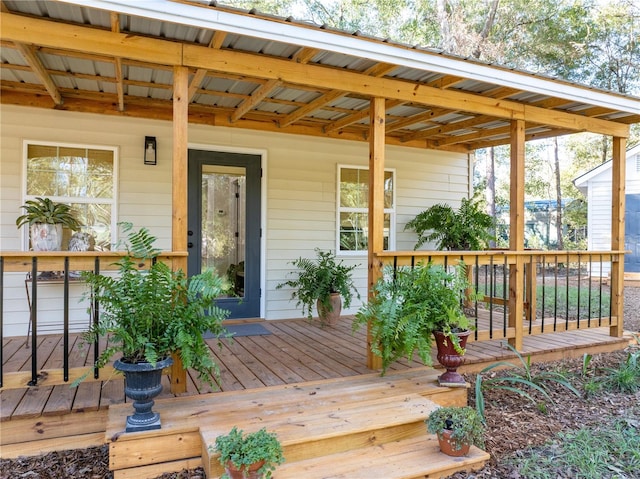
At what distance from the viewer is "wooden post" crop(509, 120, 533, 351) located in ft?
13.3

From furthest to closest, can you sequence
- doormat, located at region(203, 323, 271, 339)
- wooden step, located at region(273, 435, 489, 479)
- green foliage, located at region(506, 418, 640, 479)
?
doormat, located at region(203, 323, 271, 339) → green foliage, located at region(506, 418, 640, 479) → wooden step, located at region(273, 435, 489, 479)

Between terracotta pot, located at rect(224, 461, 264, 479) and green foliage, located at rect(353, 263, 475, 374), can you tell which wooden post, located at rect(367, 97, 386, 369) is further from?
terracotta pot, located at rect(224, 461, 264, 479)

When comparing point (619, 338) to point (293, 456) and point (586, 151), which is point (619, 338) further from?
point (586, 151)

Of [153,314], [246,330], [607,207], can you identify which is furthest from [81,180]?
[607,207]

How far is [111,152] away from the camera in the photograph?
4.51 metres

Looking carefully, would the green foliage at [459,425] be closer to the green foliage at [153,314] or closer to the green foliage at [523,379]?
the green foliage at [523,379]

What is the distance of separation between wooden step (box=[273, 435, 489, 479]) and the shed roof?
249cm

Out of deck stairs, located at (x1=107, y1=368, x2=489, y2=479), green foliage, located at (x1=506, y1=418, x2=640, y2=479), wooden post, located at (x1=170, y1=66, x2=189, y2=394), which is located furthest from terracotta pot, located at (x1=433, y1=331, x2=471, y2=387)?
wooden post, located at (x1=170, y1=66, x2=189, y2=394)

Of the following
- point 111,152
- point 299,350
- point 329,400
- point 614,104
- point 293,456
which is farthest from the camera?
point 111,152

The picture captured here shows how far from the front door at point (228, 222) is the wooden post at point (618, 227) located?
4.08 metres

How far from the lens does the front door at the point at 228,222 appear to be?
4875 mm

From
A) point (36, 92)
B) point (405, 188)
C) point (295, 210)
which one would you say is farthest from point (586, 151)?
point (36, 92)

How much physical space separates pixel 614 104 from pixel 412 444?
385 cm

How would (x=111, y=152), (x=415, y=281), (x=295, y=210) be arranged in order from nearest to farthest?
(x=415, y=281) → (x=111, y=152) → (x=295, y=210)
